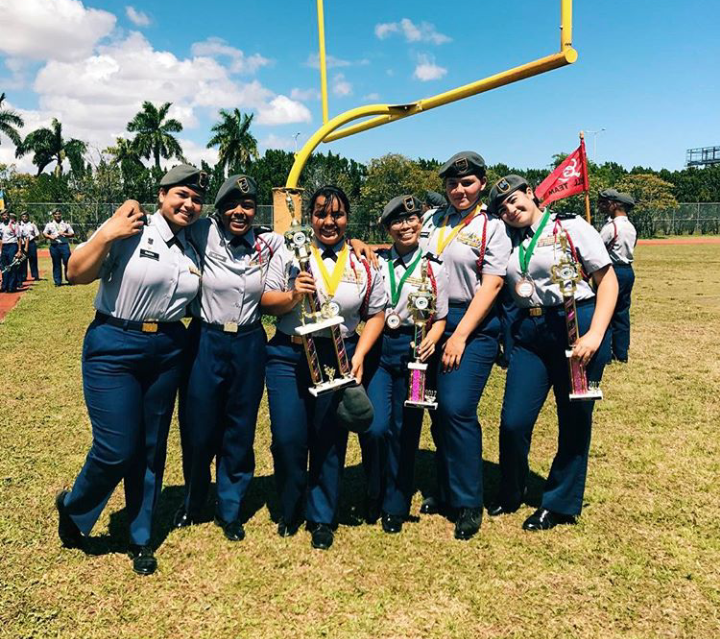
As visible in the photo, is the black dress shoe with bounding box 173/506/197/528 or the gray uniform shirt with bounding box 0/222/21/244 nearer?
the black dress shoe with bounding box 173/506/197/528

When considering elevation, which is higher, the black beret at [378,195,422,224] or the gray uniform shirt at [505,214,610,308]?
the black beret at [378,195,422,224]

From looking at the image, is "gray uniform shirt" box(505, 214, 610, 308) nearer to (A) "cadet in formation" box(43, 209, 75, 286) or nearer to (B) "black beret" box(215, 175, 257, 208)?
(B) "black beret" box(215, 175, 257, 208)

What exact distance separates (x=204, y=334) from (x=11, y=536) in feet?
6.08

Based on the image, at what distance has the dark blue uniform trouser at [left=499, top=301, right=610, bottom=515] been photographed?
3576mm

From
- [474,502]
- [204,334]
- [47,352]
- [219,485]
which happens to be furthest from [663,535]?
[47,352]

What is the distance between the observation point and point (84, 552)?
351 cm

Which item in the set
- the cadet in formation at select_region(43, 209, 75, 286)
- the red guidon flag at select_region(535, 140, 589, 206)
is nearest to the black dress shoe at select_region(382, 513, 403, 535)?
the red guidon flag at select_region(535, 140, 589, 206)

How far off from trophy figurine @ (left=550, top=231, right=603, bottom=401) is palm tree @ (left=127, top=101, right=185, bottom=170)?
51202 millimetres

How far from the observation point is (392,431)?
150 inches

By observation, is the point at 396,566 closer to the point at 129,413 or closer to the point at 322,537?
the point at 322,537

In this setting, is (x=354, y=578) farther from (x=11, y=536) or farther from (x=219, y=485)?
(x=11, y=536)

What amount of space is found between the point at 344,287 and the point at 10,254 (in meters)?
15.2

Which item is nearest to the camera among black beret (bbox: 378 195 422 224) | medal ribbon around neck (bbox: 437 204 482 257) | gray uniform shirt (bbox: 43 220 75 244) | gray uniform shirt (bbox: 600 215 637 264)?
black beret (bbox: 378 195 422 224)

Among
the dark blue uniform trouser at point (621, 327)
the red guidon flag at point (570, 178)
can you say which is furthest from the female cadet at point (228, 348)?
the red guidon flag at point (570, 178)
